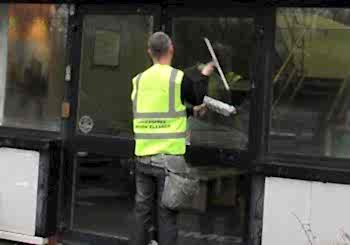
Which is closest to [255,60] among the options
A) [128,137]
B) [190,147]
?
[190,147]

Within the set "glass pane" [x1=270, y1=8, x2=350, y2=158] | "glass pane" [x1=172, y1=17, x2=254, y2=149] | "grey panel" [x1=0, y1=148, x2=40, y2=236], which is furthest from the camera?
"grey panel" [x1=0, y1=148, x2=40, y2=236]

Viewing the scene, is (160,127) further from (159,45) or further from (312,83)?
(312,83)

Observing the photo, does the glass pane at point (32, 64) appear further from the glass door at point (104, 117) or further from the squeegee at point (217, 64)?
the squeegee at point (217, 64)

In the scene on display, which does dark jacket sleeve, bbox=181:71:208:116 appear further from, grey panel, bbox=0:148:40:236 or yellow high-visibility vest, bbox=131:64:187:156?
grey panel, bbox=0:148:40:236

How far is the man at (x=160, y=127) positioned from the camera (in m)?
4.90

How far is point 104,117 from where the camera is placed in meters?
6.38

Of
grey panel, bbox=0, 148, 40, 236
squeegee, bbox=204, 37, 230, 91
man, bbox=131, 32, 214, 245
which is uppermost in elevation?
squeegee, bbox=204, 37, 230, 91

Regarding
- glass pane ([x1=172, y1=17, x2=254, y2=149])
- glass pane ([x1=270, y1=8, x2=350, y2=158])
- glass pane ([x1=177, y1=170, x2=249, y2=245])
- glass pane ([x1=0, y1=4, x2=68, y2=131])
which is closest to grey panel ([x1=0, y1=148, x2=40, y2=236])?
glass pane ([x1=0, y1=4, x2=68, y2=131])

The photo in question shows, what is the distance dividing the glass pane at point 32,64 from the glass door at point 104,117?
0.21 meters

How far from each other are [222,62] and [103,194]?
1610 millimetres

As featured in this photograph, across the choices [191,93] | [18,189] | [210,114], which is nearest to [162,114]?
[191,93]

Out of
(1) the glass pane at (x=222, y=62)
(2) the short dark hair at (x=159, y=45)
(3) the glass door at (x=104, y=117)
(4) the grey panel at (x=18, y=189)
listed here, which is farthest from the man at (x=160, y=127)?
(4) the grey panel at (x=18, y=189)

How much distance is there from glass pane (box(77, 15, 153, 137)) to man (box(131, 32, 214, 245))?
4.08 feet

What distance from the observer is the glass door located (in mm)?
6258
